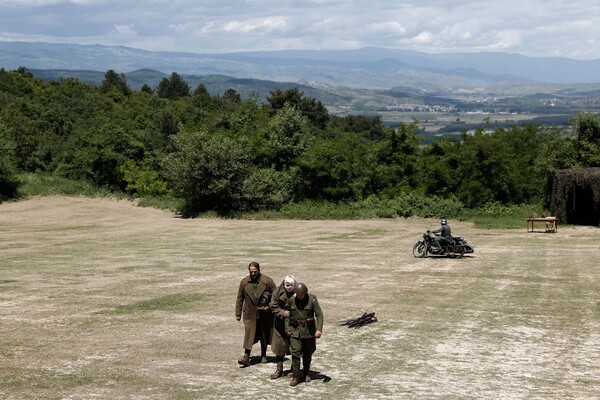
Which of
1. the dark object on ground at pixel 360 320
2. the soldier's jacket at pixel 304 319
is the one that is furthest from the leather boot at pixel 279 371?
the dark object on ground at pixel 360 320

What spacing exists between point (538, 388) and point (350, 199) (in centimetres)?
5623

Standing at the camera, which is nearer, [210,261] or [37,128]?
[210,261]

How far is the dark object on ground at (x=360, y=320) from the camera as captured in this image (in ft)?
68.4

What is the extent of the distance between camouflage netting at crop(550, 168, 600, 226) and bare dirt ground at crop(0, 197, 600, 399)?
11271mm

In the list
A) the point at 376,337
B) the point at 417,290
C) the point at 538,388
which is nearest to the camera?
the point at 538,388

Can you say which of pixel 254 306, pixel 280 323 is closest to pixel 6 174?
pixel 254 306

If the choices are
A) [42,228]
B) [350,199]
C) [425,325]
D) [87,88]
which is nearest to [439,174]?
[350,199]

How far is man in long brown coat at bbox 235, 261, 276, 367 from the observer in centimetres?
1645

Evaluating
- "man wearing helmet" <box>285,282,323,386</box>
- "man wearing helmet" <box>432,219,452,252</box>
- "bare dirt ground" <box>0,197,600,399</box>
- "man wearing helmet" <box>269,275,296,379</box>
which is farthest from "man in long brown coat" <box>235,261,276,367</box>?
"man wearing helmet" <box>432,219,452,252</box>

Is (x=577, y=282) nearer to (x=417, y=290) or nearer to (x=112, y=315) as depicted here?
(x=417, y=290)

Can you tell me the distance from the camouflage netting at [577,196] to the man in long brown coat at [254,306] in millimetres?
42475

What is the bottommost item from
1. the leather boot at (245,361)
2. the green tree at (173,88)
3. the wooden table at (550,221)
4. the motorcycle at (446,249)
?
the wooden table at (550,221)

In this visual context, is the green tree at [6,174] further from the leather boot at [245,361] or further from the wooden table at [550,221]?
the leather boot at [245,361]

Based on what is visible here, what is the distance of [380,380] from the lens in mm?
15664
